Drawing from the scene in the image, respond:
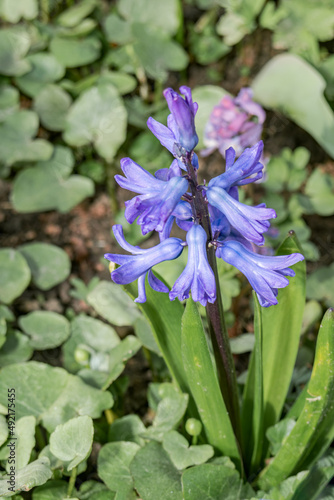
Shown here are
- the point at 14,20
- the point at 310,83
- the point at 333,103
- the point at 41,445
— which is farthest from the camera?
the point at 14,20

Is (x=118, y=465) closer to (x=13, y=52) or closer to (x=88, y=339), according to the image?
(x=88, y=339)

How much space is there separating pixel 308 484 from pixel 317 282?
0.81m

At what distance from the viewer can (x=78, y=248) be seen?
227cm

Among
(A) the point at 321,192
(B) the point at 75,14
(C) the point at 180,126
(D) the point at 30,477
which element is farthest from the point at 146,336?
(B) the point at 75,14

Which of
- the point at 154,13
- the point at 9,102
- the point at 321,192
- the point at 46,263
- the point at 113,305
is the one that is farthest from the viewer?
the point at 154,13

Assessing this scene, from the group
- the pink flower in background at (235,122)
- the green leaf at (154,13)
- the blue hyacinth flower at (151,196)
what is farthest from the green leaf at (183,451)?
the green leaf at (154,13)

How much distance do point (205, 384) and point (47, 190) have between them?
53.5 inches

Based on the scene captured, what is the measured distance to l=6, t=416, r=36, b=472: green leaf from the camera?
4.14 ft

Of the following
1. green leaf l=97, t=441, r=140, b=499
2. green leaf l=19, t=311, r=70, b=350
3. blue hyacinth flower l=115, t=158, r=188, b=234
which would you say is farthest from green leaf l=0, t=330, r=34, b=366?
blue hyacinth flower l=115, t=158, r=188, b=234

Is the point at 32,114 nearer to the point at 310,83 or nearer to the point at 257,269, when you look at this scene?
Answer: the point at 310,83

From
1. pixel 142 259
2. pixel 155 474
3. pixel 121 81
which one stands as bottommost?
pixel 155 474

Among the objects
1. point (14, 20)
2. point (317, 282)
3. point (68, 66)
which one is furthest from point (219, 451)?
point (14, 20)

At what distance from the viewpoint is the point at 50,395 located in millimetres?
1447

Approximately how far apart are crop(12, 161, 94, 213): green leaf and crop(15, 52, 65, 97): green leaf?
16.2 inches
